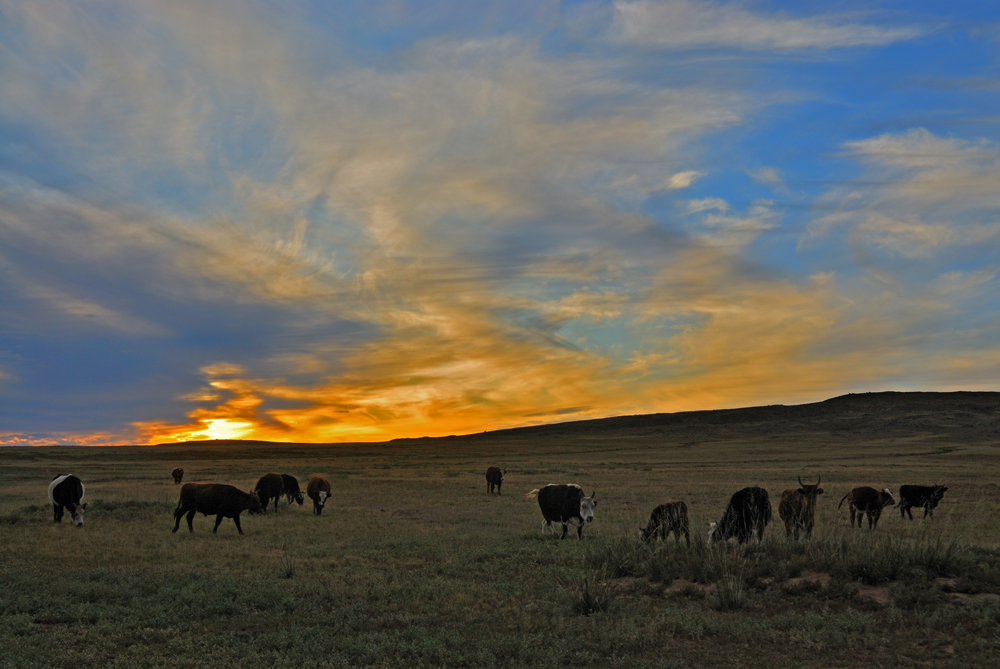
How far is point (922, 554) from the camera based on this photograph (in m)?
10.7

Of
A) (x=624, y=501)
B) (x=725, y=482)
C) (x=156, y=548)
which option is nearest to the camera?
(x=156, y=548)

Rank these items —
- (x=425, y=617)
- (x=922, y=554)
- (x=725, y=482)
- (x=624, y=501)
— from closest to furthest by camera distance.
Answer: (x=425, y=617), (x=922, y=554), (x=624, y=501), (x=725, y=482)

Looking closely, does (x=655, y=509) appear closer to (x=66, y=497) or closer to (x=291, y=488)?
(x=291, y=488)

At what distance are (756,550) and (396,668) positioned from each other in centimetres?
743

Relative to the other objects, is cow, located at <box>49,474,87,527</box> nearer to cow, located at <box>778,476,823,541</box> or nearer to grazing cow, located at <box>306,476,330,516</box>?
grazing cow, located at <box>306,476,330,516</box>

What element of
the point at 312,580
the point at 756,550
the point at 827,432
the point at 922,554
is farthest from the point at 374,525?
the point at 827,432

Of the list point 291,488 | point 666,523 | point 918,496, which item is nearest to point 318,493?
point 291,488

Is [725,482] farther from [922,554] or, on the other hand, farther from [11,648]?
[11,648]

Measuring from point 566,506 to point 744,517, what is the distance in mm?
5529

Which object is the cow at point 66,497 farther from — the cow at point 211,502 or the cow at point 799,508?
the cow at point 799,508

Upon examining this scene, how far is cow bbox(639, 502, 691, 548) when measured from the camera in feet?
50.2

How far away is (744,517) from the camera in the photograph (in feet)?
49.2

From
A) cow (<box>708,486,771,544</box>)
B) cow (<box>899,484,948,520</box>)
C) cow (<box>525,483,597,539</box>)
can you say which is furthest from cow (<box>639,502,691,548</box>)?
cow (<box>899,484,948,520</box>)

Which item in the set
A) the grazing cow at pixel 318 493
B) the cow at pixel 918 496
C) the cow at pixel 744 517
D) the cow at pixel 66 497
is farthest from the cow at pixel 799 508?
the cow at pixel 66 497
